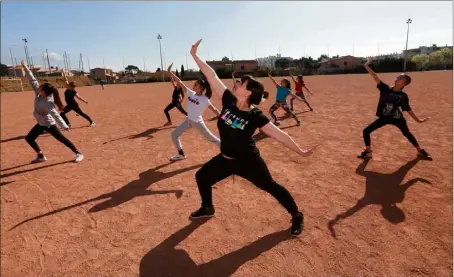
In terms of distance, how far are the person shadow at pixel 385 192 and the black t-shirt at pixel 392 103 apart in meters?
1.21

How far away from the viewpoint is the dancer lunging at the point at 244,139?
10.5ft

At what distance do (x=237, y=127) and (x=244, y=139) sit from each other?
177mm

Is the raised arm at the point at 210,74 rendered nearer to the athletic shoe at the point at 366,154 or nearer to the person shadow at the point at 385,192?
the person shadow at the point at 385,192

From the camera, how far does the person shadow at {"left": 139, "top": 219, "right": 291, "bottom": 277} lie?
3.17 m

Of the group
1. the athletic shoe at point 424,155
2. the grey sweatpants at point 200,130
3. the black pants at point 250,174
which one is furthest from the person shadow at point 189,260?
the athletic shoe at point 424,155

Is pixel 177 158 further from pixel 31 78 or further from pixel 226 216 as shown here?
pixel 31 78

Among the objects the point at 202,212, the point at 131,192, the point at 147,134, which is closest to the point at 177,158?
the point at 131,192

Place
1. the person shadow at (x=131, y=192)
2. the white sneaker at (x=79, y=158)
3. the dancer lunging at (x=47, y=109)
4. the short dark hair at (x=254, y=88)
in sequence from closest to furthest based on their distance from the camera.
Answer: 1. the short dark hair at (x=254, y=88)
2. the person shadow at (x=131, y=192)
3. the dancer lunging at (x=47, y=109)
4. the white sneaker at (x=79, y=158)

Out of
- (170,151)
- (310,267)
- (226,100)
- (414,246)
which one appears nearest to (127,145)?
(170,151)

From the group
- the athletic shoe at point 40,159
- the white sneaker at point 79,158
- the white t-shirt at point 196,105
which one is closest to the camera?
the white t-shirt at point 196,105

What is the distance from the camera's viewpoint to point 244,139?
3.30 m

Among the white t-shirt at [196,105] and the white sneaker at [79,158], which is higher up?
the white t-shirt at [196,105]

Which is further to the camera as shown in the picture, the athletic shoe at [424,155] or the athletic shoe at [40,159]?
the athletic shoe at [40,159]

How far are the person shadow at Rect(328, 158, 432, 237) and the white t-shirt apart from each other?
3.43 metres
